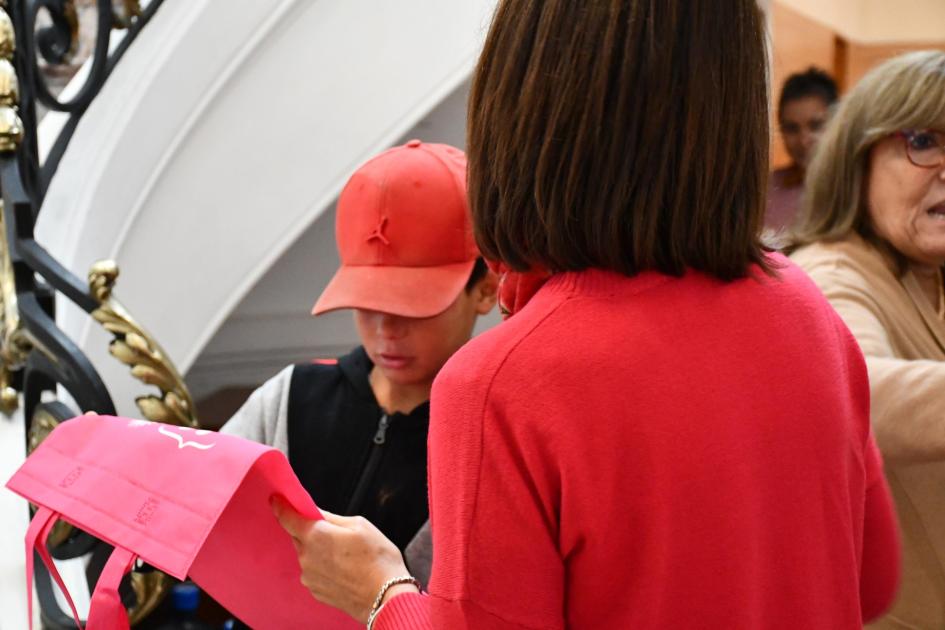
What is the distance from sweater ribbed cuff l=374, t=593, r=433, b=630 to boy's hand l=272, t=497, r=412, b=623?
0.17 ft

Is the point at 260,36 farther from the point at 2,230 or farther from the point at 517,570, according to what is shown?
the point at 517,570

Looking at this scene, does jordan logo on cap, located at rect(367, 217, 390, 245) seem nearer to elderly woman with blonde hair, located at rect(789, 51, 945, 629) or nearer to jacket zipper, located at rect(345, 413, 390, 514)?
jacket zipper, located at rect(345, 413, 390, 514)

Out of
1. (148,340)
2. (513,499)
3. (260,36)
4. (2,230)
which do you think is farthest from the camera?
(260,36)

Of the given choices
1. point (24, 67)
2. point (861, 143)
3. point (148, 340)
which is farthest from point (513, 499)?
point (24, 67)


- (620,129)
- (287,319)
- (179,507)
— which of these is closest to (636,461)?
(620,129)

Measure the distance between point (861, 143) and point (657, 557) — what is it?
1051 millimetres

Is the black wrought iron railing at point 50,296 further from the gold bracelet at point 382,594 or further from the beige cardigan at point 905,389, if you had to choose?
the beige cardigan at point 905,389

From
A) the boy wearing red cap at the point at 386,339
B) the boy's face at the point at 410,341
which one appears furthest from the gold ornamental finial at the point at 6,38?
the boy's face at the point at 410,341

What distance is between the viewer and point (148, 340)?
1565 mm

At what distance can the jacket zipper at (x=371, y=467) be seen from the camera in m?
1.58

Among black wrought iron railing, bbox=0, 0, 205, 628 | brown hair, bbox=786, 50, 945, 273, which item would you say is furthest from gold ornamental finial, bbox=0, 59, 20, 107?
brown hair, bbox=786, 50, 945, 273

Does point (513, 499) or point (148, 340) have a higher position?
point (513, 499)

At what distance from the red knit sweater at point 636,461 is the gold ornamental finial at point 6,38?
118 cm

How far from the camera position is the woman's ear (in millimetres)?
1705
